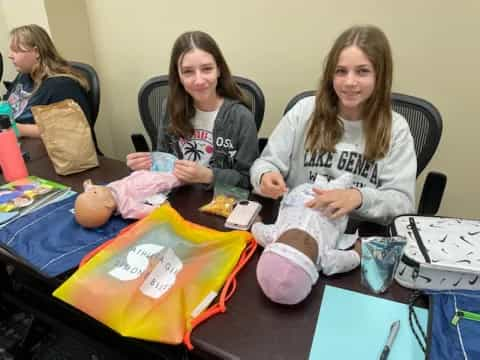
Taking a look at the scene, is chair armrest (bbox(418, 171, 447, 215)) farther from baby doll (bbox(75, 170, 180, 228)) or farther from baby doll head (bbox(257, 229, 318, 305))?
baby doll (bbox(75, 170, 180, 228))

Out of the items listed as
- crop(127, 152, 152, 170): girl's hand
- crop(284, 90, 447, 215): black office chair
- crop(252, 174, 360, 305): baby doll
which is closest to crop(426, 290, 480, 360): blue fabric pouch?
crop(252, 174, 360, 305): baby doll

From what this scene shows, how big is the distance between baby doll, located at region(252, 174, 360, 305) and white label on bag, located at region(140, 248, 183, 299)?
19 cm

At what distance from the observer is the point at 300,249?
0.71 m

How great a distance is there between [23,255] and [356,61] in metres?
1.01

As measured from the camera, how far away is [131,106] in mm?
2436

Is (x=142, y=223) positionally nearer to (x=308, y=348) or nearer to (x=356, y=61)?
(x=308, y=348)

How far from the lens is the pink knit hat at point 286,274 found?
67 centimetres

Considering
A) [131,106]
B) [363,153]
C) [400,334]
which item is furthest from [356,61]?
[131,106]

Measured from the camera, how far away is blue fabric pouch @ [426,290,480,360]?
1.89 ft

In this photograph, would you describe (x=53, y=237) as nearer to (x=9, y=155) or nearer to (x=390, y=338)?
(x=9, y=155)

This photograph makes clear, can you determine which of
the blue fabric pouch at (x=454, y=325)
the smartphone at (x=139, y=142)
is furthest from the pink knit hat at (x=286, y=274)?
the smartphone at (x=139, y=142)

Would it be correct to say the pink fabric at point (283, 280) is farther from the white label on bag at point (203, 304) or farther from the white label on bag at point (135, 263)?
the white label on bag at point (135, 263)

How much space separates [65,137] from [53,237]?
0.47 meters

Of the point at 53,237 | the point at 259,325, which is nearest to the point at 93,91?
the point at 53,237
